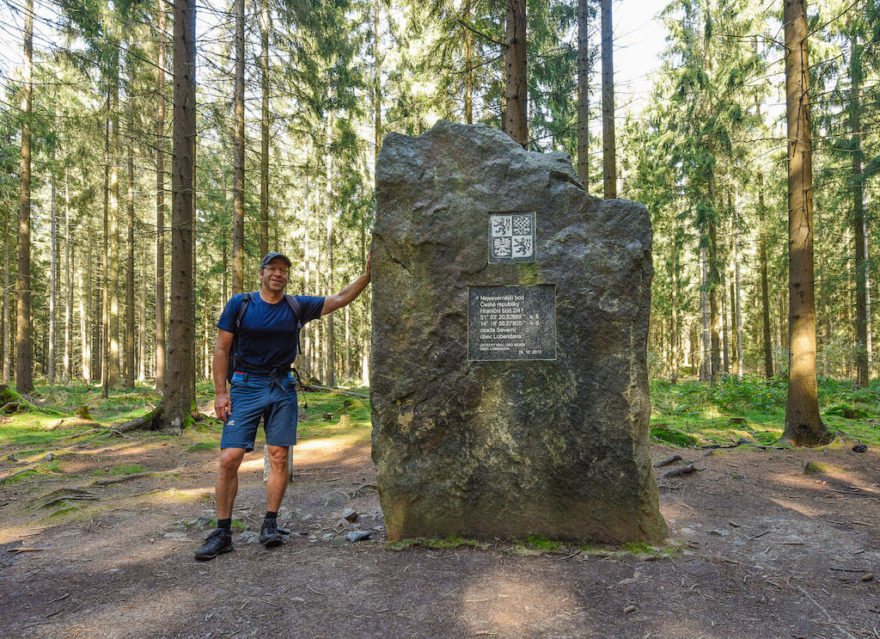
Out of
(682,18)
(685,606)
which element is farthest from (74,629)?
(682,18)

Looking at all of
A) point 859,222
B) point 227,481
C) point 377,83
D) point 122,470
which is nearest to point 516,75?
point 227,481

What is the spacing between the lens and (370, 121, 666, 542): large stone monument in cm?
367

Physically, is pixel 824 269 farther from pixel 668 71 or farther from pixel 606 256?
pixel 606 256

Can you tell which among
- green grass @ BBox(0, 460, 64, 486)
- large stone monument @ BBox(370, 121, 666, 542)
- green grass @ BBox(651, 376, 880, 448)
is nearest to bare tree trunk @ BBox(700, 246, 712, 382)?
green grass @ BBox(651, 376, 880, 448)

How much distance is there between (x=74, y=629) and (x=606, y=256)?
400 cm

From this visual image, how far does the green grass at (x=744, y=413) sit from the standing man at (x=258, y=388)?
6517 millimetres

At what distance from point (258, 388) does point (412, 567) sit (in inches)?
69.1

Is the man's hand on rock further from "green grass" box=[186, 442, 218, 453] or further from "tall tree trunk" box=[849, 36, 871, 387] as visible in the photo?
"tall tree trunk" box=[849, 36, 871, 387]

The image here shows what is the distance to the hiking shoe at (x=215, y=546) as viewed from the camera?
3393 millimetres

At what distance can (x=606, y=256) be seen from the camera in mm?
3764

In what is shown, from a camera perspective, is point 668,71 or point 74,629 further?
point 668,71

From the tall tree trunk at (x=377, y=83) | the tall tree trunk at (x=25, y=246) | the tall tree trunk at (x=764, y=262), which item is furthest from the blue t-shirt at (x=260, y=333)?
the tall tree trunk at (x=764, y=262)

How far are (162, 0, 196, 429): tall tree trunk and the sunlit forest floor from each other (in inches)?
95.4

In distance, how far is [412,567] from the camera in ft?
10.9
